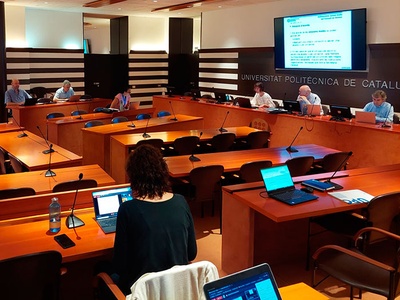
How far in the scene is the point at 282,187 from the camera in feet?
12.8

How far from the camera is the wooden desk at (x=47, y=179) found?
14.6 ft

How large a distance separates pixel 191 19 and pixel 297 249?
11754 millimetres

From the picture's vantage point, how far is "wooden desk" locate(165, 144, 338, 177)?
17.1ft

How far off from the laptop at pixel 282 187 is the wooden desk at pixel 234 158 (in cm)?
130

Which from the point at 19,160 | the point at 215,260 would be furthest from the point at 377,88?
the point at 19,160

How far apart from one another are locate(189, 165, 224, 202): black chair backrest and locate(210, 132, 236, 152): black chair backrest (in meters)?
1.91

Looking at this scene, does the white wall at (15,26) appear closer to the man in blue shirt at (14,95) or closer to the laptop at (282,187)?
the man in blue shirt at (14,95)

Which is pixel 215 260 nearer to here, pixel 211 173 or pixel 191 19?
pixel 211 173

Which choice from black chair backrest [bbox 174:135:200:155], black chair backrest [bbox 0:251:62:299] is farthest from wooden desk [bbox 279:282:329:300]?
black chair backrest [bbox 174:135:200:155]

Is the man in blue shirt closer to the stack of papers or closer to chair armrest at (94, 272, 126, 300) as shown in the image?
the stack of papers

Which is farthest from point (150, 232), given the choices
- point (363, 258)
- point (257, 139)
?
point (257, 139)

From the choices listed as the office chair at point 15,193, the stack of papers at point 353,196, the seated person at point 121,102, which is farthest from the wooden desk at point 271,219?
the seated person at point 121,102

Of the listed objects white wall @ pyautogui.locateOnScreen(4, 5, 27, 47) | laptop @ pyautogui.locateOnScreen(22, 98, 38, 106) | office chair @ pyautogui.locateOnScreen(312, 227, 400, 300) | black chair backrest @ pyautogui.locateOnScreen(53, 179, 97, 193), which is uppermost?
white wall @ pyautogui.locateOnScreen(4, 5, 27, 47)

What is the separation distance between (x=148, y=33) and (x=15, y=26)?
4267 millimetres
